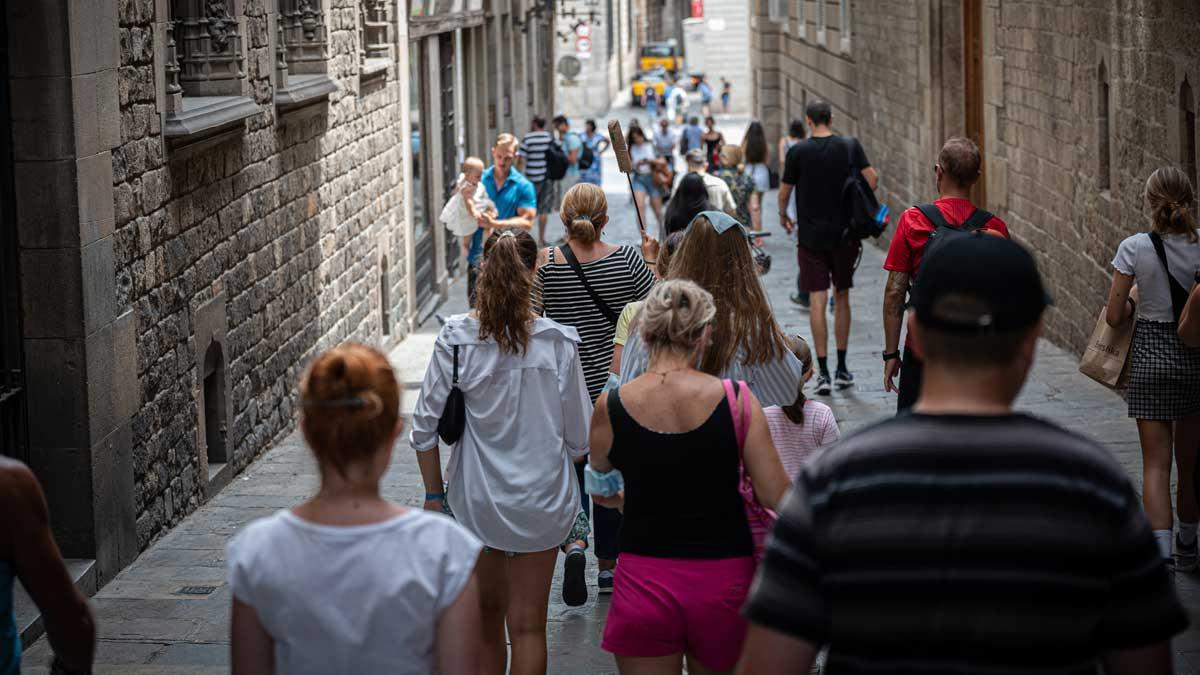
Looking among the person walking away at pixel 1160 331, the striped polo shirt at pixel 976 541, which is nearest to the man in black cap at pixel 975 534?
the striped polo shirt at pixel 976 541

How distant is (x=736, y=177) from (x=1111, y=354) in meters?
9.28

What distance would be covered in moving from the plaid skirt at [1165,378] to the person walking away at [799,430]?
2067 mm

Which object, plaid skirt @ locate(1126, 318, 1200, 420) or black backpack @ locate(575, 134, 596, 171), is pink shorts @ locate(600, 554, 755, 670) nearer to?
plaid skirt @ locate(1126, 318, 1200, 420)

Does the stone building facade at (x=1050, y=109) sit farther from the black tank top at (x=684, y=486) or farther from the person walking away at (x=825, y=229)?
the black tank top at (x=684, y=486)

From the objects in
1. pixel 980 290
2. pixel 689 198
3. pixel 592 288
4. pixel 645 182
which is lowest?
pixel 645 182

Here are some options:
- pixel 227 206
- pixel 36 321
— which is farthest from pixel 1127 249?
pixel 227 206

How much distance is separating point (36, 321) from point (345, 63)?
6513mm

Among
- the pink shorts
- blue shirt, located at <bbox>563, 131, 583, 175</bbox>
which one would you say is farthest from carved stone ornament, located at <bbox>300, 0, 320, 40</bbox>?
blue shirt, located at <bbox>563, 131, 583, 175</bbox>

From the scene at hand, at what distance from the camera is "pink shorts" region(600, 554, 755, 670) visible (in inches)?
163

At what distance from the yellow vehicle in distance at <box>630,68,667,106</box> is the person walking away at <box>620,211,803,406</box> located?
2139 inches

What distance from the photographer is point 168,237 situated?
324 inches

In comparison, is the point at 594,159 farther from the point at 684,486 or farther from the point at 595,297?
the point at 684,486

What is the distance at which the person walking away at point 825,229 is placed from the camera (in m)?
11.2

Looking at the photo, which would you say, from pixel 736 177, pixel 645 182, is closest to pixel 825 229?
pixel 736 177
